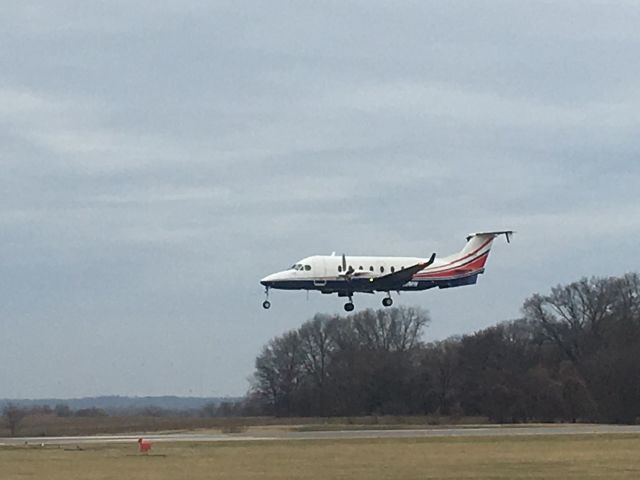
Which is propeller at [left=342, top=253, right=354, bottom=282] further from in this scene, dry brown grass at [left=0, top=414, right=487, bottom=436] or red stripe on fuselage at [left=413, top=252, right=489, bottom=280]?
dry brown grass at [left=0, top=414, right=487, bottom=436]

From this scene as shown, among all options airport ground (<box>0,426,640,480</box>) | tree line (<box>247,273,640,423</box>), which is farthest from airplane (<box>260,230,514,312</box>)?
tree line (<box>247,273,640,423</box>)

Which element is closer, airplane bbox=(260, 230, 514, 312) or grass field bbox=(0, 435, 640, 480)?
grass field bbox=(0, 435, 640, 480)

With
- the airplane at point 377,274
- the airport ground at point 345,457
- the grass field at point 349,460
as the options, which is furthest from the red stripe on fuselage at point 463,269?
the grass field at point 349,460

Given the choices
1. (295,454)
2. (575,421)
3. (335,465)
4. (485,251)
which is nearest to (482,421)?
(575,421)

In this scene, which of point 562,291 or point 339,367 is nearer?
point 339,367

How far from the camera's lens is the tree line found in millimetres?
94750

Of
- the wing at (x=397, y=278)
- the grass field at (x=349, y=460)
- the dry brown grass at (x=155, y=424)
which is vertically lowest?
the grass field at (x=349, y=460)

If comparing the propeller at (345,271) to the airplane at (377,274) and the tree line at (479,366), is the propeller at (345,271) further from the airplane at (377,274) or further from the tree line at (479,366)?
the tree line at (479,366)

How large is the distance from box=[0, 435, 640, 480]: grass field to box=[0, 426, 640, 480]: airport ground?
3 centimetres

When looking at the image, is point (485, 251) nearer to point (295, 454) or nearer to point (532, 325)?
point (295, 454)

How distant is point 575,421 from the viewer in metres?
90.9

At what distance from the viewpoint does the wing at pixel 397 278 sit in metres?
69.2

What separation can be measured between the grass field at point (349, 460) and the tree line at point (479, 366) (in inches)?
1427

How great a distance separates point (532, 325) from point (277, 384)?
86.9 ft
